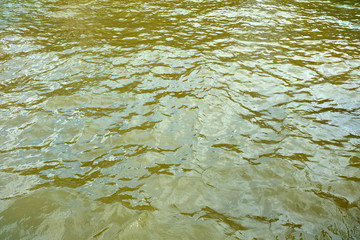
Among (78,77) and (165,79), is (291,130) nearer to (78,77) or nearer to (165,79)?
(165,79)

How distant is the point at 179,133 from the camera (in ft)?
14.1

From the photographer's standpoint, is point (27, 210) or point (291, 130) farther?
point (291, 130)

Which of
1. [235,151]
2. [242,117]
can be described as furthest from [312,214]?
[242,117]

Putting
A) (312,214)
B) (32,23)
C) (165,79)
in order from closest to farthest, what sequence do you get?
(312,214) < (165,79) < (32,23)

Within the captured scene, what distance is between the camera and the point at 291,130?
172 inches

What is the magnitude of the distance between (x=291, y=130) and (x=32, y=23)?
8.42m

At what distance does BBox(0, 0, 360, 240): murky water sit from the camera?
9.88 ft

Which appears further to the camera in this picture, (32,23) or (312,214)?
(32,23)

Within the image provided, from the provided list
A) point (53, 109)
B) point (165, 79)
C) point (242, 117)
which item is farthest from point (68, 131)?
point (242, 117)

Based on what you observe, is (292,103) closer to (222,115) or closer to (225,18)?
(222,115)

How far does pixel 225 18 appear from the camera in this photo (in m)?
9.59

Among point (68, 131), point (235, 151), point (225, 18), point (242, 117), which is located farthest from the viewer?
point (225, 18)

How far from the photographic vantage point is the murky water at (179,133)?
3.01 meters

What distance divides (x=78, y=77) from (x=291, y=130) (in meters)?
4.18
